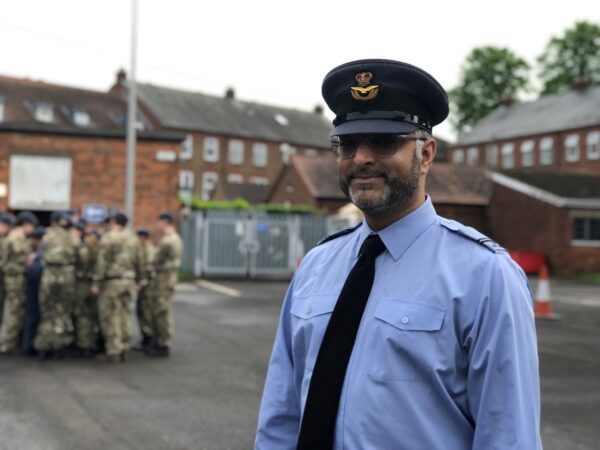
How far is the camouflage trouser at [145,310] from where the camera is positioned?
34.1 ft

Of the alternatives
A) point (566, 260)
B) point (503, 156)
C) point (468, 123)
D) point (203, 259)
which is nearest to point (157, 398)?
point (203, 259)

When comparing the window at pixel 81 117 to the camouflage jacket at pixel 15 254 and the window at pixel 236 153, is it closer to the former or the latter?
the window at pixel 236 153

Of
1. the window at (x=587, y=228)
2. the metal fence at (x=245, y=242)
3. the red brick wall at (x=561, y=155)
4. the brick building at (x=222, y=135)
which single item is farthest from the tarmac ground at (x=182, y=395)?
the brick building at (x=222, y=135)

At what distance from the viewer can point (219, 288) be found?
819 inches

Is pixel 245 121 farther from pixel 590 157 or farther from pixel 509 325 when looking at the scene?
pixel 509 325

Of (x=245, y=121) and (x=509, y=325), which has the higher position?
(x=245, y=121)

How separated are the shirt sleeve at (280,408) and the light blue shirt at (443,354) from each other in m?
0.24

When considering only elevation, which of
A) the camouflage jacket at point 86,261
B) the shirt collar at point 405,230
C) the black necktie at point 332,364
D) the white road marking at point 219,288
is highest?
the shirt collar at point 405,230

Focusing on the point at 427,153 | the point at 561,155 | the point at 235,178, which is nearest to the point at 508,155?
the point at 561,155

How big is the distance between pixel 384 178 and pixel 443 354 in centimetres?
57

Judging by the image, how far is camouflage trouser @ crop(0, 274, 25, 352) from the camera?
32.8 feet

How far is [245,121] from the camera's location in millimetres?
62344

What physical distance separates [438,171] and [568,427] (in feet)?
103

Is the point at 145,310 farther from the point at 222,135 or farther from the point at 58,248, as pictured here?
the point at 222,135
